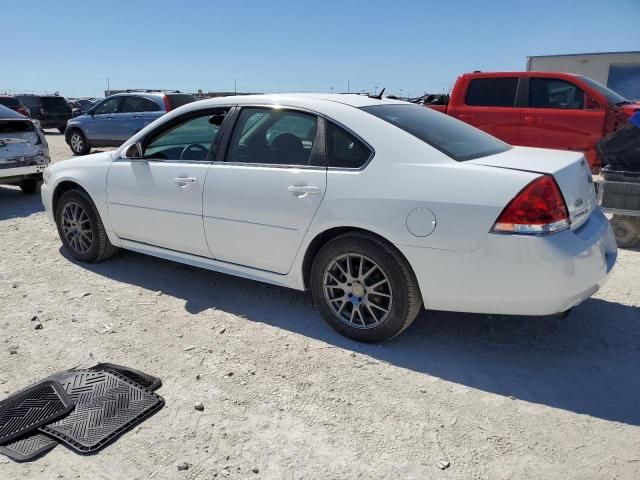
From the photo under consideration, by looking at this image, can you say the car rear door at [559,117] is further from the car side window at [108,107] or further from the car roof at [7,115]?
the car side window at [108,107]

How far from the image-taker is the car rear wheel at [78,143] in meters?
14.4

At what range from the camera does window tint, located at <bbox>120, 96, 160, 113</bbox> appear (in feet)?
41.9

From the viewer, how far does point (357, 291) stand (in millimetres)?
3322

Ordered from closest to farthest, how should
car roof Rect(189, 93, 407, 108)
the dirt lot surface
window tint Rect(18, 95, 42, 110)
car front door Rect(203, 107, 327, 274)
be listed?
the dirt lot surface < car front door Rect(203, 107, 327, 274) < car roof Rect(189, 93, 407, 108) < window tint Rect(18, 95, 42, 110)

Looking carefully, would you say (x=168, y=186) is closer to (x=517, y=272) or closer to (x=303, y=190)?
(x=303, y=190)

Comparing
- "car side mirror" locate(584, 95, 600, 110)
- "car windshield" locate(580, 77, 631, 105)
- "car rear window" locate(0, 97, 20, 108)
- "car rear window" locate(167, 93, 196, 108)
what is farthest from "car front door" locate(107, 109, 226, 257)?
"car rear window" locate(0, 97, 20, 108)

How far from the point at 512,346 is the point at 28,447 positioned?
2839 mm

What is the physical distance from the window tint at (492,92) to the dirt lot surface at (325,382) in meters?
4.62

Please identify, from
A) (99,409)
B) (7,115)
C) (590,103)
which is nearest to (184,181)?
(99,409)

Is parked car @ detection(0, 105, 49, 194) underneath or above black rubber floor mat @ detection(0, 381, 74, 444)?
above

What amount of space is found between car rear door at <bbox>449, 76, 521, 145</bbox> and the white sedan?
192 inches

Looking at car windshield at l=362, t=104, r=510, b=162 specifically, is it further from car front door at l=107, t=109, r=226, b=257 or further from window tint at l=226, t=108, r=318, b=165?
car front door at l=107, t=109, r=226, b=257

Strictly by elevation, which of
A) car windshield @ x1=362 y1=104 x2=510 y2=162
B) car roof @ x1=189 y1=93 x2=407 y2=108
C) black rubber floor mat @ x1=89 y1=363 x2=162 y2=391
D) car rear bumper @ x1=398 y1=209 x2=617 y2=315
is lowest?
black rubber floor mat @ x1=89 y1=363 x2=162 y2=391

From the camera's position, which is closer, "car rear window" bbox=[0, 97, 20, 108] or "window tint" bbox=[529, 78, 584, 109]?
"window tint" bbox=[529, 78, 584, 109]
